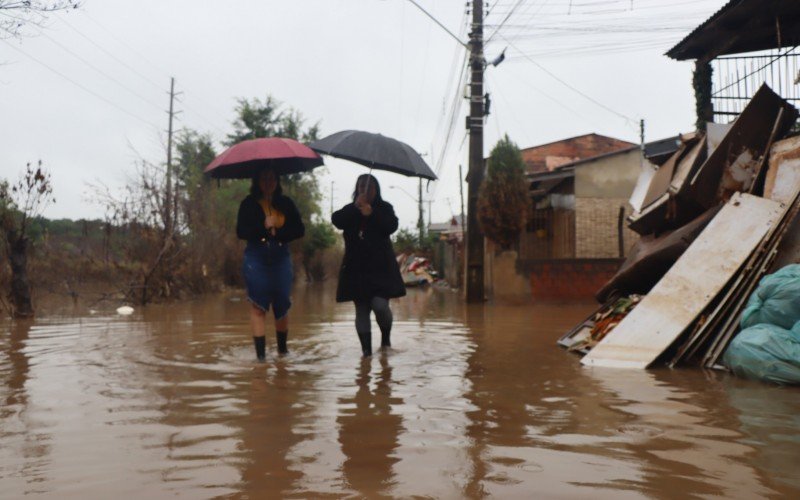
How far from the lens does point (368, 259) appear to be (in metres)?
6.61

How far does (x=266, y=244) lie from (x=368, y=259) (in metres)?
0.90

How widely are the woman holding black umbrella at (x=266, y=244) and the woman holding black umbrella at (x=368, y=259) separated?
1.53 ft

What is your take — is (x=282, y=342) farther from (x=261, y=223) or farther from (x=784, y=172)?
(x=784, y=172)

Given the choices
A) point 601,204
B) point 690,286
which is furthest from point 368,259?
point 601,204

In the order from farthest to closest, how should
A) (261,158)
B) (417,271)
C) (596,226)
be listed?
(417,271) → (596,226) → (261,158)

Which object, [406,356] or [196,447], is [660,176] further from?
[196,447]

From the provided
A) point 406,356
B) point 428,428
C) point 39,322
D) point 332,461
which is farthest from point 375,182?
point 39,322

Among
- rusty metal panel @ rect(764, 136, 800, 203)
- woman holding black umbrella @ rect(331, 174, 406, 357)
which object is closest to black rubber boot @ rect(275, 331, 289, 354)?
woman holding black umbrella @ rect(331, 174, 406, 357)

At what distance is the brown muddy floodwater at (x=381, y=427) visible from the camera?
2.87m

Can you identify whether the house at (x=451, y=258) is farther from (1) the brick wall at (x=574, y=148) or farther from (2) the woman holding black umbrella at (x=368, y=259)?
(2) the woman holding black umbrella at (x=368, y=259)

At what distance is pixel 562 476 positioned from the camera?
295 cm

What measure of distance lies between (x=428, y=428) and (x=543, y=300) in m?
13.0

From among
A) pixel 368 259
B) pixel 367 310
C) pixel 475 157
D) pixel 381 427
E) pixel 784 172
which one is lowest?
pixel 381 427

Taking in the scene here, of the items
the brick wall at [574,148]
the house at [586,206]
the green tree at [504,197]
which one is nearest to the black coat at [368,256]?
the green tree at [504,197]
